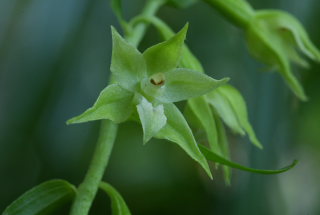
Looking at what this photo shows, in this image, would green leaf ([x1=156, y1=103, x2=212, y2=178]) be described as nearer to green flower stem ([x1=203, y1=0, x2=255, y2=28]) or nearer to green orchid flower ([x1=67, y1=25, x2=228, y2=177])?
green orchid flower ([x1=67, y1=25, x2=228, y2=177])

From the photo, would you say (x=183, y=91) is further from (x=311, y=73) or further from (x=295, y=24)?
(x=311, y=73)

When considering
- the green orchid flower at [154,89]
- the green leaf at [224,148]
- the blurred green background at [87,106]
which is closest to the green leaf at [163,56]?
the green orchid flower at [154,89]

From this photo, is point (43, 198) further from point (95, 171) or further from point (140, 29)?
point (140, 29)

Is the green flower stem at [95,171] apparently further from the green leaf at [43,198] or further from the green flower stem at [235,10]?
the green flower stem at [235,10]

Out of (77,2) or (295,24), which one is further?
(77,2)

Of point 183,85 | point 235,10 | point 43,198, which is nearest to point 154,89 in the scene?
point 183,85

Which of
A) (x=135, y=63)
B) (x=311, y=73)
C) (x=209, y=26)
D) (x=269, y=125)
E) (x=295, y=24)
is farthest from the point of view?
(x=209, y=26)

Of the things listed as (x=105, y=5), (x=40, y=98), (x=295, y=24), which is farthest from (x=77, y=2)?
(x=295, y=24)
